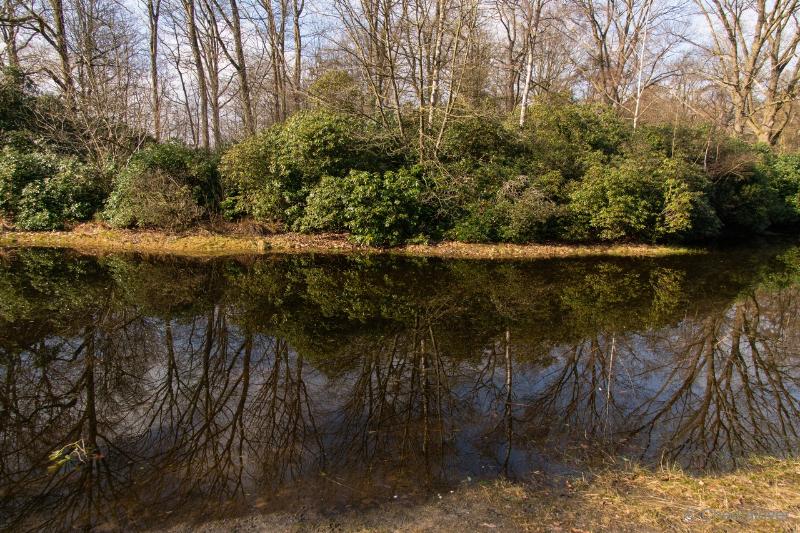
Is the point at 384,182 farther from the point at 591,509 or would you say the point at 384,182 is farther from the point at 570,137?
the point at 591,509

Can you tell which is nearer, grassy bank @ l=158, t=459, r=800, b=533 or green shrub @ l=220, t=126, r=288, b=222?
grassy bank @ l=158, t=459, r=800, b=533

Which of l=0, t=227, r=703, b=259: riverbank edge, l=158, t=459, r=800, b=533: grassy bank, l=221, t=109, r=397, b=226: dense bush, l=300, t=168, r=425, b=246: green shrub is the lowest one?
l=158, t=459, r=800, b=533: grassy bank

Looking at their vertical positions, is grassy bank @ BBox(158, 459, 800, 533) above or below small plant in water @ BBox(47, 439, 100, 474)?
below

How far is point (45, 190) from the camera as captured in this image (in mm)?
15195

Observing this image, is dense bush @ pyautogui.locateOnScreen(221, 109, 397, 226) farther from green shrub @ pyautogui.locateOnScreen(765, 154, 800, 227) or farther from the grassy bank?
green shrub @ pyautogui.locateOnScreen(765, 154, 800, 227)

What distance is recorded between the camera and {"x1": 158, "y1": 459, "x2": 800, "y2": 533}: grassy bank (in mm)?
3148

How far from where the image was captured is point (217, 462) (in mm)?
3879

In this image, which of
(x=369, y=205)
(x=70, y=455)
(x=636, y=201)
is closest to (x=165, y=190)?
(x=369, y=205)

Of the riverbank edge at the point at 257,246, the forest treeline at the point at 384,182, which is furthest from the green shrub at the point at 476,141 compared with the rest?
the riverbank edge at the point at 257,246

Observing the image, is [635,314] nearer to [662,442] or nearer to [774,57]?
[662,442]

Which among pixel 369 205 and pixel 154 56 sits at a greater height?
pixel 154 56

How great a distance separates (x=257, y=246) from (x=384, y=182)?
4.34 metres

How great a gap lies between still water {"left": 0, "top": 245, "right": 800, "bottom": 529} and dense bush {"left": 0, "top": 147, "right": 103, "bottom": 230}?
6708 millimetres

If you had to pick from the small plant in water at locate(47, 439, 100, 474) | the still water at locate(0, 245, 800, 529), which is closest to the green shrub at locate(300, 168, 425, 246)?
the still water at locate(0, 245, 800, 529)
